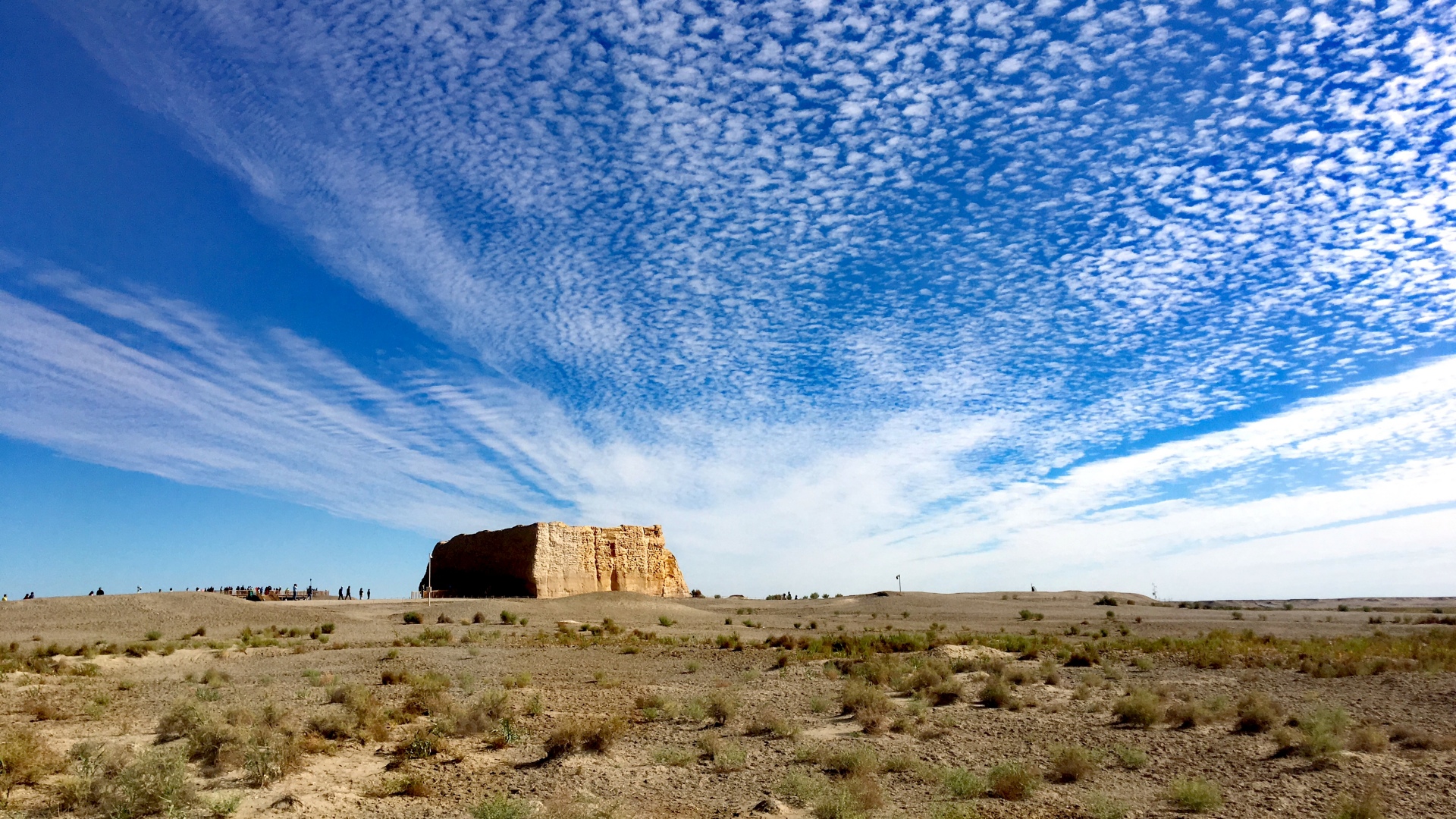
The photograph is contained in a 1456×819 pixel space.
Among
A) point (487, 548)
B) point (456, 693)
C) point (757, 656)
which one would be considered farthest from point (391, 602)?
point (456, 693)

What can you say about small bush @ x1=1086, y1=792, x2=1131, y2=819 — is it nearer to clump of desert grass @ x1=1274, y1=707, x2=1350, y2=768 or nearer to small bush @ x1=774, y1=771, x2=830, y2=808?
small bush @ x1=774, y1=771, x2=830, y2=808

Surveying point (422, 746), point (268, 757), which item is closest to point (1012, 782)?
point (422, 746)

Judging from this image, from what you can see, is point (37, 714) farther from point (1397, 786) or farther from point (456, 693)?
point (1397, 786)

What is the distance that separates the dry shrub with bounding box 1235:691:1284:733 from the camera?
529 inches

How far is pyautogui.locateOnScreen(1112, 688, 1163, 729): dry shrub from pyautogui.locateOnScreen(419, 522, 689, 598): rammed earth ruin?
38.6 metres

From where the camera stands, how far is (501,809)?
28.6 feet

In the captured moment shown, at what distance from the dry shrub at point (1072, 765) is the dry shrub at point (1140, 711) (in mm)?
3423

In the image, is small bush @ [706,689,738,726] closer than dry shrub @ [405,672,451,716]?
No

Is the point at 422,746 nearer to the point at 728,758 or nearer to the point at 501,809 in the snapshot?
the point at 501,809

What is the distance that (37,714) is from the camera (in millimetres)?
13797

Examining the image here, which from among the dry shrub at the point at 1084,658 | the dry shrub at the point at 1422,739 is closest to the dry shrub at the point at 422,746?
the dry shrub at the point at 1422,739

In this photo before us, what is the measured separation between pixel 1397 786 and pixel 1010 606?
46419mm

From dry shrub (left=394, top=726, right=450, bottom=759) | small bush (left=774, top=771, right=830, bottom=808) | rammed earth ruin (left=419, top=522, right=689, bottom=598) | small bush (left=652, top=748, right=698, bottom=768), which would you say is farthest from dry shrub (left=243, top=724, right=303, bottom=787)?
rammed earth ruin (left=419, top=522, right=689, bottom=598)

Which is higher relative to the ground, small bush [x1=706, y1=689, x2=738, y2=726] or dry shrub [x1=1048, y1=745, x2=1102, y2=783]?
small bush [x1=706, y1=689, x2=738, y2=726]
